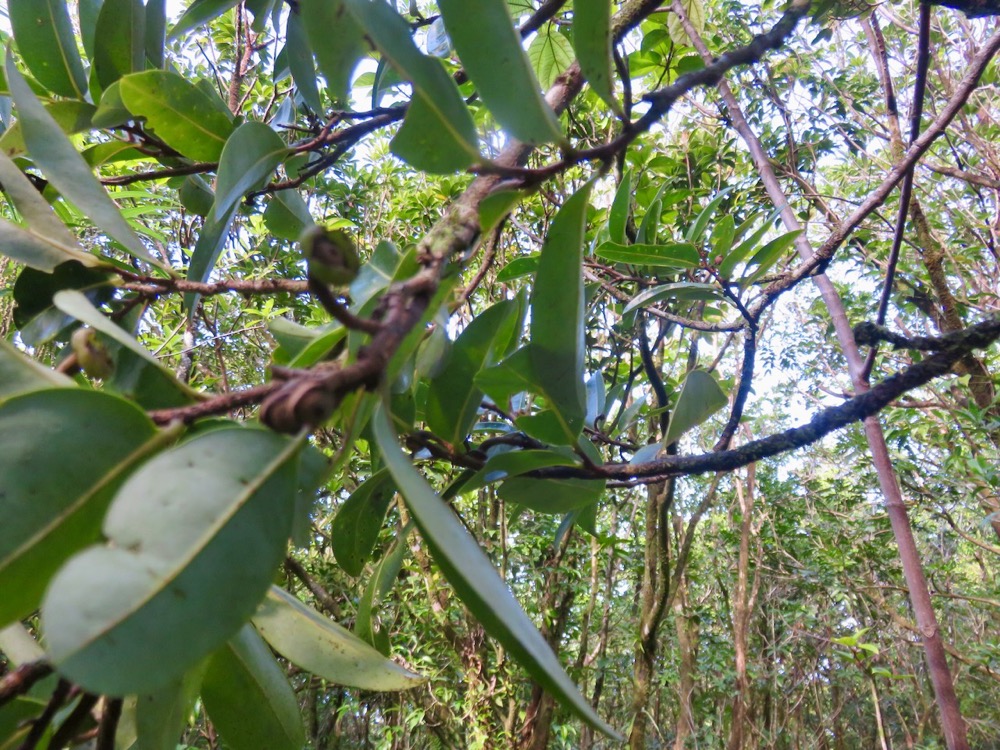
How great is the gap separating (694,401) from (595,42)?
0.24m

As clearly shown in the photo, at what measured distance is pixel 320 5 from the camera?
0.28 metres

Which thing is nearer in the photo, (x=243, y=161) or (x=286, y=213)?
(x=243, y=161)

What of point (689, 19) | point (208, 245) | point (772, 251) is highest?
point (689, 19)

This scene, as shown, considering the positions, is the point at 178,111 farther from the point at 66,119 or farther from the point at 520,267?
the point at 520,267

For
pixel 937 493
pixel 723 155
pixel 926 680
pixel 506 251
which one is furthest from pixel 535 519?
pixel 926 680

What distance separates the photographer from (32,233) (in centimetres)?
32

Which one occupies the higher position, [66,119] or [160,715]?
[66,119]

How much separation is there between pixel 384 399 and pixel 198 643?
8 centimetres

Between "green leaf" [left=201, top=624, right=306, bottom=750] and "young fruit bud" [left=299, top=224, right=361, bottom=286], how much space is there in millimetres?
219

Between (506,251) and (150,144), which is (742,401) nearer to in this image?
(150,144)

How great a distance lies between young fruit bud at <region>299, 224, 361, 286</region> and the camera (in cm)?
15

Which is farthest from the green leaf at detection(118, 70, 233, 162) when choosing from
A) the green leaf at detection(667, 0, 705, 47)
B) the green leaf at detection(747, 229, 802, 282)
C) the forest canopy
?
the green leaf at detection(667, 0, 705, 47)

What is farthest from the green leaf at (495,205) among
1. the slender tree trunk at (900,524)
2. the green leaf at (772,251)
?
the slender tree trunk at (900,524)

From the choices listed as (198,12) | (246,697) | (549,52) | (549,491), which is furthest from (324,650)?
(549,52)
